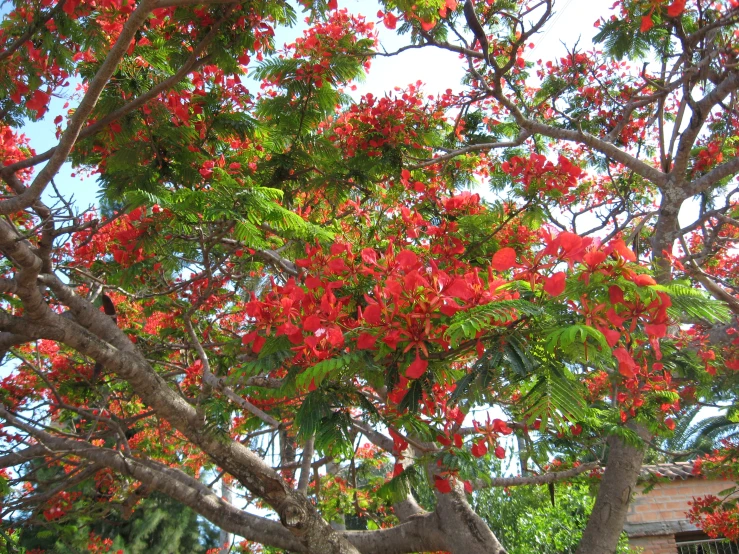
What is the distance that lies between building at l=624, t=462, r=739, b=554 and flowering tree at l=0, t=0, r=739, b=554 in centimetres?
346

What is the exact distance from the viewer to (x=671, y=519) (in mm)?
8562

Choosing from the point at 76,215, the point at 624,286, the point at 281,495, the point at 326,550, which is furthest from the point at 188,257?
the point at 624,286

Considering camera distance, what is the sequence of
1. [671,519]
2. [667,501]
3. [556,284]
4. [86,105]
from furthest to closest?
[667,501] → [671,519] → [86,105] → [556,284]

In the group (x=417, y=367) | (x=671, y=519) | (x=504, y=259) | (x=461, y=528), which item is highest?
(x=504, y=259)

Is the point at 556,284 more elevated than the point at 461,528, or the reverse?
the point at 556,284

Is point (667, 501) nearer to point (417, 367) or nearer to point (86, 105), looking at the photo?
point (417, 367)

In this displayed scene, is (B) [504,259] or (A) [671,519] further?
(A) [671,519]

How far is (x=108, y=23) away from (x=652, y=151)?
624cm

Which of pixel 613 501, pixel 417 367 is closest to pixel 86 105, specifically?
pixel 417 367

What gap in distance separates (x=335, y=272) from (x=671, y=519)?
8801 mm

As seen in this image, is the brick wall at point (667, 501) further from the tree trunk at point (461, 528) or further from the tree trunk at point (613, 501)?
the tree trunk at point (461, 528)

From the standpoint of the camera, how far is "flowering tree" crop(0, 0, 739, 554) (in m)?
1.69

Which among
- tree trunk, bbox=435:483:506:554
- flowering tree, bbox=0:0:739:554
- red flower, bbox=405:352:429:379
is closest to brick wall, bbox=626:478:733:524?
flowering tree, bbox=0:0:739:554

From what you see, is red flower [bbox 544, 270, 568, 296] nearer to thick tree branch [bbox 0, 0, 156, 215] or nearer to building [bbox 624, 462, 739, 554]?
thick tree branch [bbox 0, 0, 156, 215]
